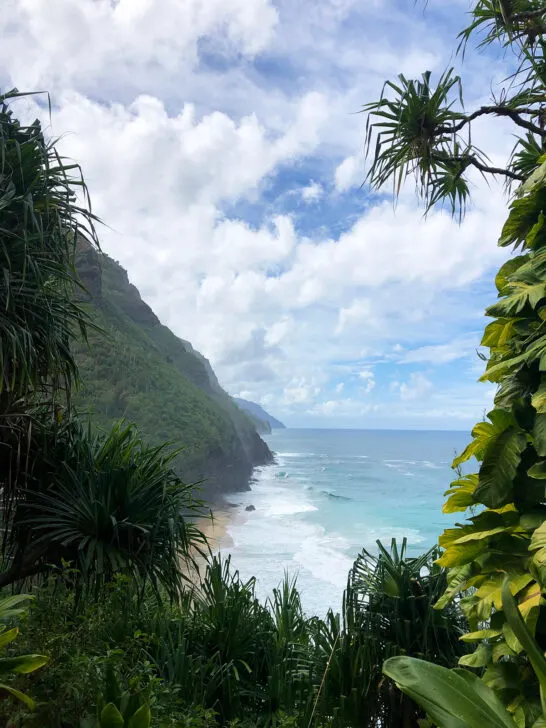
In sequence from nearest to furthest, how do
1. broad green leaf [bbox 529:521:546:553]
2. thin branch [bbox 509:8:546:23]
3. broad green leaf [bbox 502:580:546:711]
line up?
1. broad green leaf [bbox 502:580:546:711]
2. broad green leaf [bbox 529:521:546:553]
3. thin branch [bbox 509:8:546:23]

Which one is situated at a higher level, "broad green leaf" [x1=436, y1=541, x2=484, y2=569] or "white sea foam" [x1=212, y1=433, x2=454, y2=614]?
"broad green leaf" [x1=436, y1=541, x2=484, y2=569]

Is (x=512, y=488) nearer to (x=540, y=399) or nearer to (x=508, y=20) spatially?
(x=540, y=399)

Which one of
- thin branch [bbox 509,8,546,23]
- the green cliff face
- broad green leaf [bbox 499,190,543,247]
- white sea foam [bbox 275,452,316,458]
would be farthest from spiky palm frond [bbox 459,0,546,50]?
white sea foam [bbox 275,452,316,458]

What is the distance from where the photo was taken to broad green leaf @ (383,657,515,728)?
78 centimetres

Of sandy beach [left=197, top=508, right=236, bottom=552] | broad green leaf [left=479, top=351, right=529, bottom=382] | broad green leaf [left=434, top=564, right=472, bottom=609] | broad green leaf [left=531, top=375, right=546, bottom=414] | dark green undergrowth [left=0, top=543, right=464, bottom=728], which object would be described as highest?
broad green leaf [left=479, top=351, right=529, bottom=382]

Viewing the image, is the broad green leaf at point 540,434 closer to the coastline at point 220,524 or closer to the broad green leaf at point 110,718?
the broad green leaf at point 110,718

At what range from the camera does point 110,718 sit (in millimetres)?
1669

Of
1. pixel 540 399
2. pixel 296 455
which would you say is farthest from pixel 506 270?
pixel 296 455

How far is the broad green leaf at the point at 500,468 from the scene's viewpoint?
99cm

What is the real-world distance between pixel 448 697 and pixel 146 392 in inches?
1211

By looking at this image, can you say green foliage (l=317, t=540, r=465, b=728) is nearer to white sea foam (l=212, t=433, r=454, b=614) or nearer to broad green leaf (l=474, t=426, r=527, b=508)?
broad green leaf (l=474, t=426, r=527, b=508)

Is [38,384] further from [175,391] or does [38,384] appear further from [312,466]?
[312,466]

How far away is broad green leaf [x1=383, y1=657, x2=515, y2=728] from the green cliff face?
816 inches

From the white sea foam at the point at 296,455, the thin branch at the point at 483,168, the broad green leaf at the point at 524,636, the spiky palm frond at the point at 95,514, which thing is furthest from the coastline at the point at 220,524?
the white sea foam at the point at 296,455
